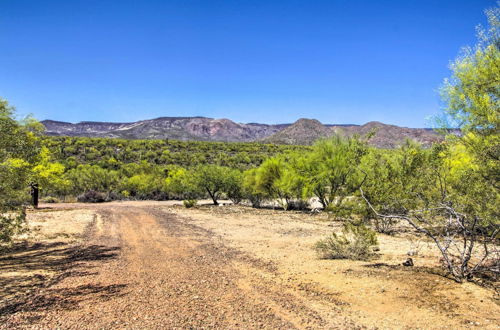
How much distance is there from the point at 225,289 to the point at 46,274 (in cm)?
483

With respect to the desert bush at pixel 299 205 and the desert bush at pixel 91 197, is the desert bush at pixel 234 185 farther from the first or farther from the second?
the desert bush at pixel 91 197

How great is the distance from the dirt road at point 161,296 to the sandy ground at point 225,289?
0.02m

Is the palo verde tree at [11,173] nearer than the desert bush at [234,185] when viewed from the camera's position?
Yes

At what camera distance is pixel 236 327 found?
5.89 m

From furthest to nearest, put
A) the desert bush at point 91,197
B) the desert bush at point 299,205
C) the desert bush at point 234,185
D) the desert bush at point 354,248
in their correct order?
the desert bush at point 91,197 → the desert bush at point 234,185 → the desert bush at point 299,205 → the desert bush at point 354,248

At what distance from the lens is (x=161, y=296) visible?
7.38 meters

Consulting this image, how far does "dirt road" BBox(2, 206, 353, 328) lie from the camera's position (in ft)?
20.1

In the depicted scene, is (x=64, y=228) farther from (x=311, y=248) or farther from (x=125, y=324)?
(x=125, y=324)

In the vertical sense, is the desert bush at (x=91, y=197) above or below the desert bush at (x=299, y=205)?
below

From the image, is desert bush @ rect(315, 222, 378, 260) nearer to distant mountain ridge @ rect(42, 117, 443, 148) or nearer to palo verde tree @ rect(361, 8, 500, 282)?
palo verde tree @ rect(361, 8, 500, 282)

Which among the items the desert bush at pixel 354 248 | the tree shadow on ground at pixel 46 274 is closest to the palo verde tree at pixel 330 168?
the desert bush at pixel 354 248

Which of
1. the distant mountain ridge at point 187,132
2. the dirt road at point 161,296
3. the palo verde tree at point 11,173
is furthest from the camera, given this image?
the distant mountain ridge at point 187,132

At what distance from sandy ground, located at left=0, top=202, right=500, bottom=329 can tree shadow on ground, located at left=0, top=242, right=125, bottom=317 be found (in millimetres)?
26

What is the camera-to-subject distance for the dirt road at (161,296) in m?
6.14
